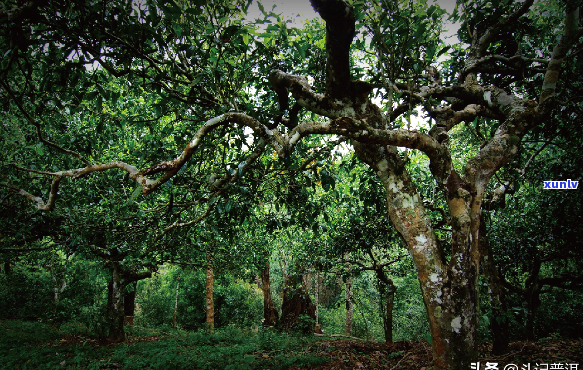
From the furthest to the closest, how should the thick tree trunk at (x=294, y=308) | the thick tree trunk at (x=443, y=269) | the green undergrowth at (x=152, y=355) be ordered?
the thick tree trunk at (x=294, y=308)
the green undergrowth at (x=152, y=355)
the thick tree trunk at (x=443, y=269)

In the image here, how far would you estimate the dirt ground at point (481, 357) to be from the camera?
353 centimetres

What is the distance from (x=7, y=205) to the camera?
189 inches

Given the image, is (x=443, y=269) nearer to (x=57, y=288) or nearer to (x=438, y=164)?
(x=438, y=164)

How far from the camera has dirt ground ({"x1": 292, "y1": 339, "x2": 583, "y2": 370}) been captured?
3.53m

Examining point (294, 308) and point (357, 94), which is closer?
point (357, 94)

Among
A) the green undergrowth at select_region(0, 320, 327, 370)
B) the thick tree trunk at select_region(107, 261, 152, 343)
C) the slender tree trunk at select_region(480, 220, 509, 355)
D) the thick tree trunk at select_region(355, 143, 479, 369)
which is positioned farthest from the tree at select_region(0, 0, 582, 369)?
the thick tree trunk at select_region(107, 261, 152, 343)

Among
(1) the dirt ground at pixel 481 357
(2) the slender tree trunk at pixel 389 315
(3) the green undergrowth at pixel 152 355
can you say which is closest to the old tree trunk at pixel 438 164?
(1) the dirt ground at pixel 481 357

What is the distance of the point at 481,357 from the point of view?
3.97m

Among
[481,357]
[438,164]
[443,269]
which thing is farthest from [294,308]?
[438,164]

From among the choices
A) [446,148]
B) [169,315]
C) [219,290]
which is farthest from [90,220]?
[169,315]

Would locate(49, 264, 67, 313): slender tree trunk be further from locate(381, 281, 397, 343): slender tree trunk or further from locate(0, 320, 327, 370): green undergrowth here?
locate(381, 281, 397, 343): slender tree trunk

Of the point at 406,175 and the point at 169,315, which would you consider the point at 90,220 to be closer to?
the point at 406,175

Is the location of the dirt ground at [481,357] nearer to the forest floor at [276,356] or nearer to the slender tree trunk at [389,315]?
the forest floor at [276,356]

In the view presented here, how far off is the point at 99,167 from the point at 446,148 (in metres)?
3.91
